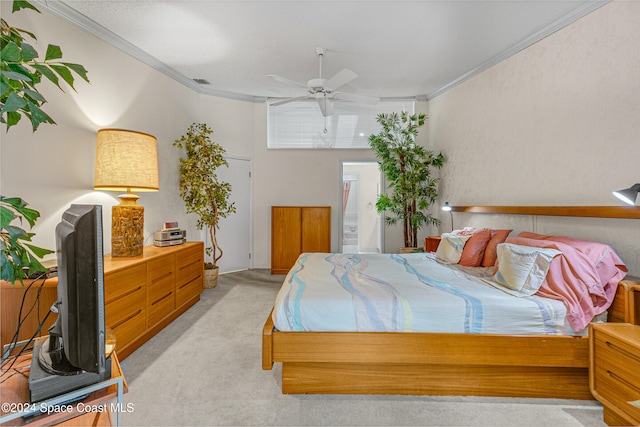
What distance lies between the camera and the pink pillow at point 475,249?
9.09 feet

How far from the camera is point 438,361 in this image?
179 cm

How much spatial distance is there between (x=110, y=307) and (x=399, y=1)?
3.25 metres

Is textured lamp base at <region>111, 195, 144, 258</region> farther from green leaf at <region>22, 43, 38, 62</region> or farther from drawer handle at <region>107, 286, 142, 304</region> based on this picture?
green leaf at <region>22, 43, 38, 62</region>

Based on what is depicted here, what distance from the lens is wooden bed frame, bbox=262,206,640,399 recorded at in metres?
1.78

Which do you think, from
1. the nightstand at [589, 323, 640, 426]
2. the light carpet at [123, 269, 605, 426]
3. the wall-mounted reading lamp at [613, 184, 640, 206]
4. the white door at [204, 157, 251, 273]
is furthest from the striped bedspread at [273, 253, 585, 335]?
the white door at [204, 157, 251, 273]

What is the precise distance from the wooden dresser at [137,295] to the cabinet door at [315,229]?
5.93ft

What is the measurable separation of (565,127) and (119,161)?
3760 mm

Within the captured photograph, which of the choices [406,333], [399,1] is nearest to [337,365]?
[406,333]

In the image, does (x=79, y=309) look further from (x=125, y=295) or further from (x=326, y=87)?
(x=326, y=87)

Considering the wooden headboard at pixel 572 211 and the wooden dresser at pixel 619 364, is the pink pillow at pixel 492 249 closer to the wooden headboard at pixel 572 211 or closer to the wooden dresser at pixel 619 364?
the wooden headboard at pixel 572 211

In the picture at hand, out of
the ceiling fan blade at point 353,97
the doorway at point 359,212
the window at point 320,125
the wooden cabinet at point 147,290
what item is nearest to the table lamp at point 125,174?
the wooden cabinet at point 147,290

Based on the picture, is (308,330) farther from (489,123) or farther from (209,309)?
(489,123)

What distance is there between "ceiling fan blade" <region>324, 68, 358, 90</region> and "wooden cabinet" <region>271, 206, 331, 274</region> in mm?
2169

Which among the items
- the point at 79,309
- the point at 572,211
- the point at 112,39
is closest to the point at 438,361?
the point at 572,211
